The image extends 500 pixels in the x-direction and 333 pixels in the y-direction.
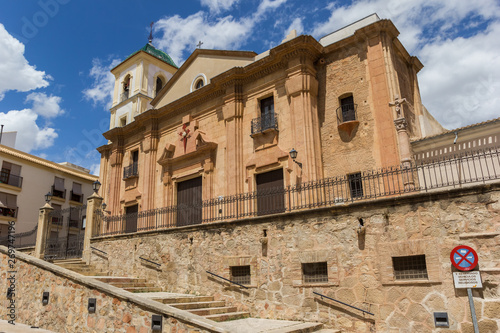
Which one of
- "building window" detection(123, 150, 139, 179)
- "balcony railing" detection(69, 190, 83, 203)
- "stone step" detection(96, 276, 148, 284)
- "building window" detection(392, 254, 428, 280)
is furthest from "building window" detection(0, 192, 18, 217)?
"building window" detection(392, 254, 428, 280)

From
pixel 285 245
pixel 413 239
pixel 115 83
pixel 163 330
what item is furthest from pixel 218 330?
pixel 115 83

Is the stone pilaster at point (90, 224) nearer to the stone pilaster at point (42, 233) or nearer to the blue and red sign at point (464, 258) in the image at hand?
the stone pilaster at point (42, 233)

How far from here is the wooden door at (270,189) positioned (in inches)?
587

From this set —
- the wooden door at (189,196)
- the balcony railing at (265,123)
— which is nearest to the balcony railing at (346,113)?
the balcony railing at (265,123)

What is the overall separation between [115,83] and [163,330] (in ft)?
79.4

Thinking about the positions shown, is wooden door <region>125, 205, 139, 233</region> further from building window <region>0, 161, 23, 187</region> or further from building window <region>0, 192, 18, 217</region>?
building window <region>0, 161, 23, 187</region>

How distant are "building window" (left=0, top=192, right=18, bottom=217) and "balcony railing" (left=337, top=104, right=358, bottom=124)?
82.0 ft

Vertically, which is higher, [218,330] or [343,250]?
[343,250]

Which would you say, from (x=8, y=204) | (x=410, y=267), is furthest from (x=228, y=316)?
(x=8, y=204)

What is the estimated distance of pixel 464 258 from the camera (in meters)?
7.59

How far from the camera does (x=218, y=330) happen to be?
23.8 ft

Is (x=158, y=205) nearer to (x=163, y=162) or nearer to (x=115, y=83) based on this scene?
(x=163, y=162)

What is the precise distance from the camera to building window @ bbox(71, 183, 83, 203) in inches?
1315

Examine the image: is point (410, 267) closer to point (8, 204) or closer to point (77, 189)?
point (8, 204)
